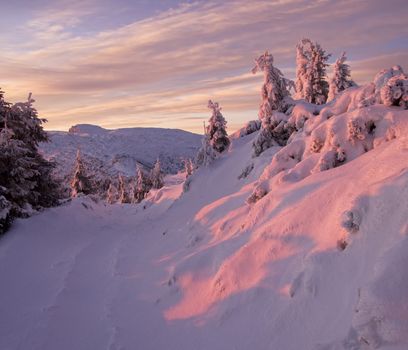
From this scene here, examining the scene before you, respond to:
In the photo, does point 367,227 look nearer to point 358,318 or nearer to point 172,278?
point 358,318

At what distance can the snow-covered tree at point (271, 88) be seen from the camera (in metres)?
30.6

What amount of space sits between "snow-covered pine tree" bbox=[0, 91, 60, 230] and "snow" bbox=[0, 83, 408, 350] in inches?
88.9

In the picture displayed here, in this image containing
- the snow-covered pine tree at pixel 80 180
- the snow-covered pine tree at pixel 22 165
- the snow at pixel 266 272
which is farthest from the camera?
the snow-covered pine tree at pixel 80 180

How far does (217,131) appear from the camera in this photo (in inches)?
1500

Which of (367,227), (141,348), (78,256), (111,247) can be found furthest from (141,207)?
(367,227)

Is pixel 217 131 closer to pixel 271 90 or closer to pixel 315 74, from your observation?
pixel 271 90

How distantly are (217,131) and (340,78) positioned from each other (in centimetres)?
1422

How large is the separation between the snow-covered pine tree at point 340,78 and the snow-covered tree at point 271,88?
11.7 meters

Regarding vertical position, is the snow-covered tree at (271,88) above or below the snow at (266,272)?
above

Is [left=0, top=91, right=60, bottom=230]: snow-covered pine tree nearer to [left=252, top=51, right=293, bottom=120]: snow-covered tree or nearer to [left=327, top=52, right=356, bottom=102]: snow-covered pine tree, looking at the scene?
[left=252, top=51, right=293, bottom=120]: snow-covered tree

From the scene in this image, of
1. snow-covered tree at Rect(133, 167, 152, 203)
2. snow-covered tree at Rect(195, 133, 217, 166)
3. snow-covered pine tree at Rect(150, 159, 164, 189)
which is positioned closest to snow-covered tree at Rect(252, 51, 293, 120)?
snow-covered tree at Rect(195, 133, 217, 166)

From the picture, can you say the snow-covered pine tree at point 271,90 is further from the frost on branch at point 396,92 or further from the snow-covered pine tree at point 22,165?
the snow-covered pine tree at point 22,165

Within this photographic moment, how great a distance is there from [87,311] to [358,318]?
9281 mm

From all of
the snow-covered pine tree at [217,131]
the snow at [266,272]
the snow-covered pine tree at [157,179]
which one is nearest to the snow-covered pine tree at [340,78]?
the snow-covered pine tree at [217,131]
